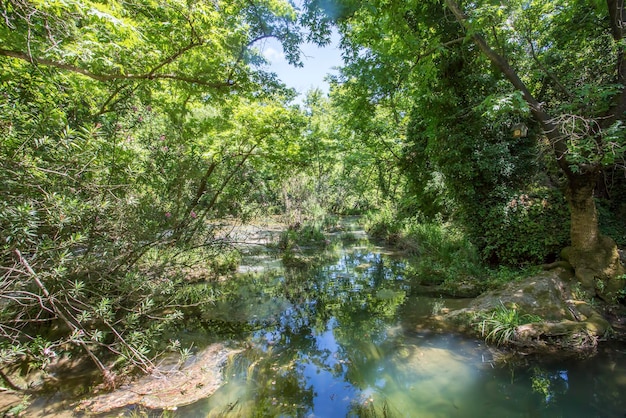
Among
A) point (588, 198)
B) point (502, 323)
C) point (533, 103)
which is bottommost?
point (502, 323)

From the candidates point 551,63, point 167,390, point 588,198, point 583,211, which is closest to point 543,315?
point 583,211

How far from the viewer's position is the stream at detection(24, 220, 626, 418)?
11.6 feet

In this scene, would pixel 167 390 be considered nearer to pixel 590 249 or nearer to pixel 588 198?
pixel 590 249

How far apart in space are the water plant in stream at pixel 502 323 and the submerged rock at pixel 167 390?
421 cm

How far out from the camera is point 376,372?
14.3 ft

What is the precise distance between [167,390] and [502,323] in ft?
16.5

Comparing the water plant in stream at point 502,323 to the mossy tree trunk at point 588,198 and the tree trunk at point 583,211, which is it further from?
the tree trunk at point 583,211

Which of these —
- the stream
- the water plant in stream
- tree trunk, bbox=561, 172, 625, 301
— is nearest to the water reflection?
the stream

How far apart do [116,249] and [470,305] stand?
6.23 m

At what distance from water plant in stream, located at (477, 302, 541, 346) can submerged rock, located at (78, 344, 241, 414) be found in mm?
4206

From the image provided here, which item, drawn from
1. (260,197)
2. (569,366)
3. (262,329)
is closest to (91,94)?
(260,197)

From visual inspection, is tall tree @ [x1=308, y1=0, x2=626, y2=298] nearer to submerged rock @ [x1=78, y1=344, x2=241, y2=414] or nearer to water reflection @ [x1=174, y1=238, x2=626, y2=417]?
water reflection @ [x1=174, y1=238, x2=626, y2=417]

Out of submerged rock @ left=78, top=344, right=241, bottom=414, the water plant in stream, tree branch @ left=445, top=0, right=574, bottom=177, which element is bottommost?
submerged rock @ left=78, top=344, right=241, bottom=414

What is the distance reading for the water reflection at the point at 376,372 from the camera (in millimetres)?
3535
